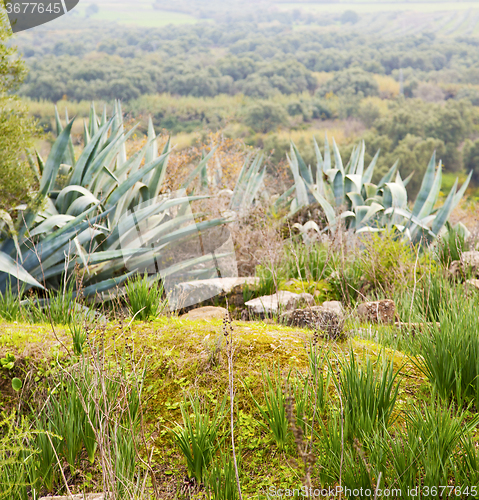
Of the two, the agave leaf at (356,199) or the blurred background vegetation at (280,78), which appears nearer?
the agave leaf at (356,199)

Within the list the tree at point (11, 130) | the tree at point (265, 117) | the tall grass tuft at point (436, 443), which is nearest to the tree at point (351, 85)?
the tree at point (265, 117)

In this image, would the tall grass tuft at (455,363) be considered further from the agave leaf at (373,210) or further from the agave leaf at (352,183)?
the agave leaf at (352,183)

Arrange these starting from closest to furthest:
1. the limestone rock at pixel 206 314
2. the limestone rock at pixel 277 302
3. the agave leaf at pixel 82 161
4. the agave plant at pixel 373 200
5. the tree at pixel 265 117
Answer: the limestone rock at pixel 206 314 → the limestone rock at pixel 277 302 → the agave leaf at pixel 82 161 → the agave plant at pixel 373 200 → the tree at pixel 265 117

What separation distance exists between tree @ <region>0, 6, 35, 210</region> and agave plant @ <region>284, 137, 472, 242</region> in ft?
10.5

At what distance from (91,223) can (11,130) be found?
1160 millimetres

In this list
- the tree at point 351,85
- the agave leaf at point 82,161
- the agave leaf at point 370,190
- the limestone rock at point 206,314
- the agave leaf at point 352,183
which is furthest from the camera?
the tree at point 351,85

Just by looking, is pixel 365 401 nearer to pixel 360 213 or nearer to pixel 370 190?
pixel 360 213

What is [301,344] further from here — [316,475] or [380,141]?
[380,141]

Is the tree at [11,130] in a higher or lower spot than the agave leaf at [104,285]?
higher

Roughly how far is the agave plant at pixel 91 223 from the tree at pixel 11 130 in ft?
0.47

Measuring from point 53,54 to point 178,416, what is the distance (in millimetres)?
43102

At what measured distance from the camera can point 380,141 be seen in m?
22.8

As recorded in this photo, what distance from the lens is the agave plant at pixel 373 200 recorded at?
5.25m

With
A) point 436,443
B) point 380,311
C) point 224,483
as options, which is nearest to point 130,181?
point 380,311
